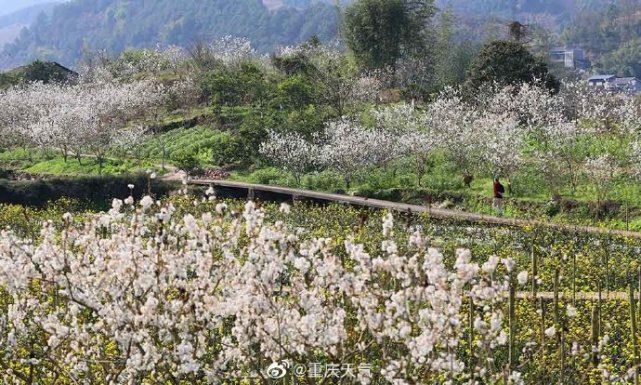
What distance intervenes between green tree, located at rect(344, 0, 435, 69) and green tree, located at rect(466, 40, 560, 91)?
987cm

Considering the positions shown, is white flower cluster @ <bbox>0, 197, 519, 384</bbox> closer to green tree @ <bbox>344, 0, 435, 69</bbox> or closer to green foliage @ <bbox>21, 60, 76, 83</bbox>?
green tree @ <bbox>344, 0, 435, 69</bbox>

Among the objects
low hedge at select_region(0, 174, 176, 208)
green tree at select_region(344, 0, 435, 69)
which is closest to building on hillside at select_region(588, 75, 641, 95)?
green tree at select_region(344, 0, 435, 69)

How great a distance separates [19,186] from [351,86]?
57.0 feet

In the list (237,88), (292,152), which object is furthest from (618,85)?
(292,152)

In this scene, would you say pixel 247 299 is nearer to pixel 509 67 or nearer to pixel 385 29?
pixel 509 67

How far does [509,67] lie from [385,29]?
11.3 metres

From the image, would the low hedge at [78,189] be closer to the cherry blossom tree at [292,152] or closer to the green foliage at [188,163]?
the green foliage at [188,163]

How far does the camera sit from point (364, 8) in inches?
1640

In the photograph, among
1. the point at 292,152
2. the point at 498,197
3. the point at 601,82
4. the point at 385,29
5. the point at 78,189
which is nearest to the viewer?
the point at 498,197

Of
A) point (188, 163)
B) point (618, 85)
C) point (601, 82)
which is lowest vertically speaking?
point (601, 82)

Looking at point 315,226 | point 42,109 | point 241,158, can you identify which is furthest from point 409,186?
point 42,109

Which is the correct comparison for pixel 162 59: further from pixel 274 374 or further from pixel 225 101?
pixel 274 374

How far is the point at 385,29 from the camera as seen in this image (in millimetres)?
42188

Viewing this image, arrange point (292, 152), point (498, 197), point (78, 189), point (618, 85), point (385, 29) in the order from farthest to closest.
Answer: point (618, 85), point (385, 29), point (292, 152), point (78, 189), point (498, 197)
